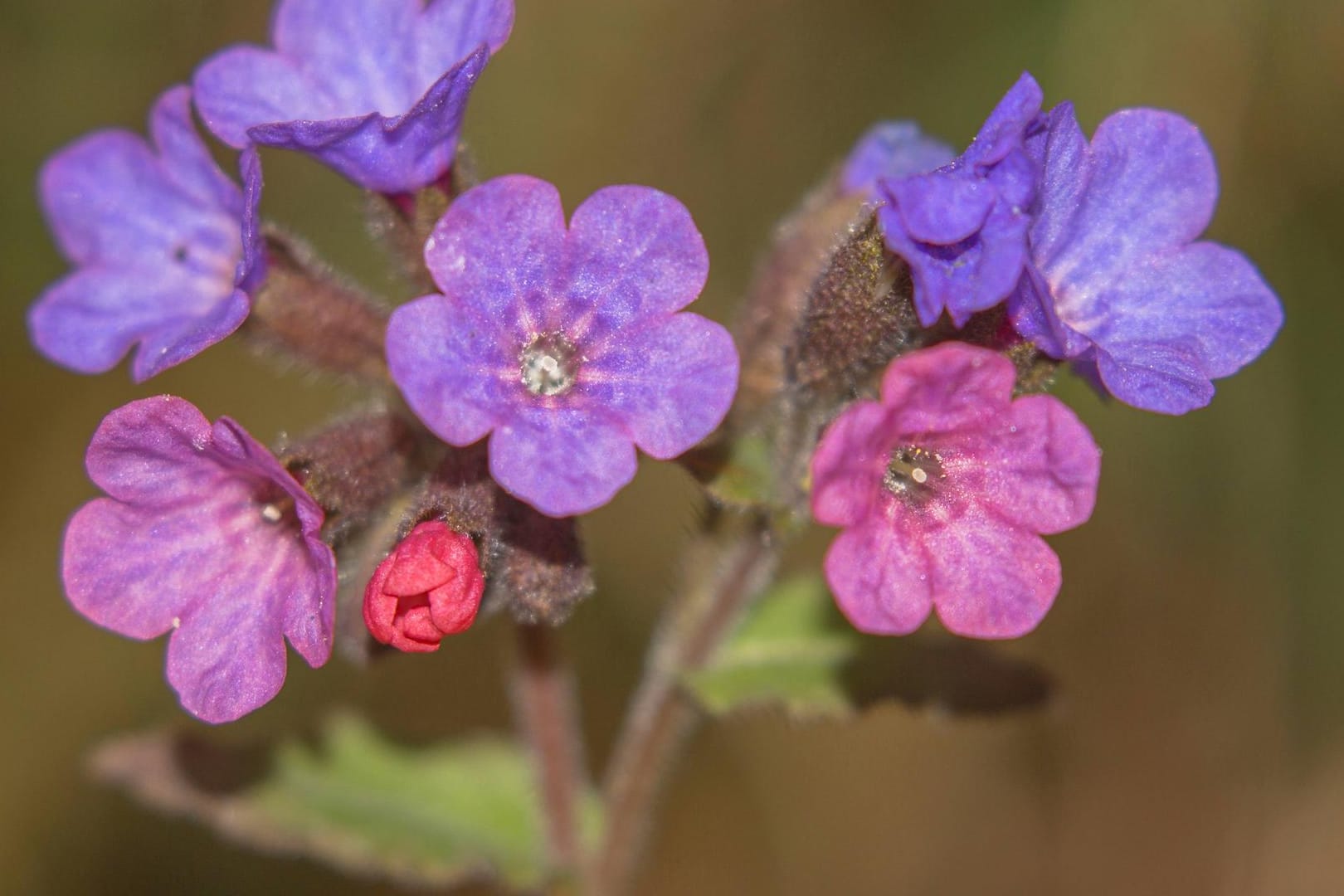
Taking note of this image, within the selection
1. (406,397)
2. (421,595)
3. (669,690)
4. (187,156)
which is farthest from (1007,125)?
(187,156)

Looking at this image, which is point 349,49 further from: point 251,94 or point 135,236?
point 135,236

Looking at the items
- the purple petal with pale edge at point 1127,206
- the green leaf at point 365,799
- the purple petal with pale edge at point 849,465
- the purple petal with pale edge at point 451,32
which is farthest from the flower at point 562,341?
the green leaf at point 365,799

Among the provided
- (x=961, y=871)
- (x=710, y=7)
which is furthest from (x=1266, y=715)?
(x=710, y=7)

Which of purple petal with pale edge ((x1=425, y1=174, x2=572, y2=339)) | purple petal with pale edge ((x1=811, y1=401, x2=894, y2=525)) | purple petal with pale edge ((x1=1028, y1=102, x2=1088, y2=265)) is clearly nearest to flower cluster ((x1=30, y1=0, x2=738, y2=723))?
purple petal with pale edge ((x1=425, y1=174, x2=572, y2=339))

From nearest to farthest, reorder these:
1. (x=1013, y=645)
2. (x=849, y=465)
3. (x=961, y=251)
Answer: (x=849, y=465)
(x=961, y=251)
(x=1013, y=645)

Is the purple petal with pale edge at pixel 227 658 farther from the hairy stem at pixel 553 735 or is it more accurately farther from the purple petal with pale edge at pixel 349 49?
the purple petal with pale edge at pixel 349 49

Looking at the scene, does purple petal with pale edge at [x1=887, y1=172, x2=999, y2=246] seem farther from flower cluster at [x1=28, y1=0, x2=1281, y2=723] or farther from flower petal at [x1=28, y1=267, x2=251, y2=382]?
flower petal at [x1=28, y1=267, x2=251, y2=382]
